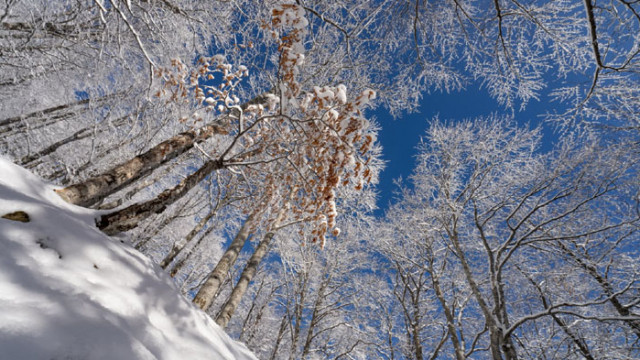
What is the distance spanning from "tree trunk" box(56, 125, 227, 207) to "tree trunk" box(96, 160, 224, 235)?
13.1 inches

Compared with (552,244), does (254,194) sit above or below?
below

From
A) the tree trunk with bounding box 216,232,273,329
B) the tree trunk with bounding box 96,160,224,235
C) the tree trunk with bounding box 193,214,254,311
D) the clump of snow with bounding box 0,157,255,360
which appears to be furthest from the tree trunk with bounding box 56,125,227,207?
the tree trunk with bounding box 216,232,273,329

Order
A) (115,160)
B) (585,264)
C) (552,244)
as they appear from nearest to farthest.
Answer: (585,264), (552,244), (115,160)

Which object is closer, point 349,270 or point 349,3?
point 349,3

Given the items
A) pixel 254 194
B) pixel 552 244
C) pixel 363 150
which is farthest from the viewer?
pixel 552 244

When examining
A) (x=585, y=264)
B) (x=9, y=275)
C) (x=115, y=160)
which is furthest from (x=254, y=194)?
(x=585, y=264)

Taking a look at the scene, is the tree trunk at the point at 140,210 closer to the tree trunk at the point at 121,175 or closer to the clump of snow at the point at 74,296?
the clump of snow at the point at 74,296

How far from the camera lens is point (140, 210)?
2.39m

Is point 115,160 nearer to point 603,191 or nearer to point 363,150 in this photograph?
point 363,150

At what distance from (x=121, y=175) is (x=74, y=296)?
1868 mm

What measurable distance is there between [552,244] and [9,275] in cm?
1000

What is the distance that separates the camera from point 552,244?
22.7 feet

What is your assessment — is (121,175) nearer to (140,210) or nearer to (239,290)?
(140,210)

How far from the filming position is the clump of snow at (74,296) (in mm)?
828
